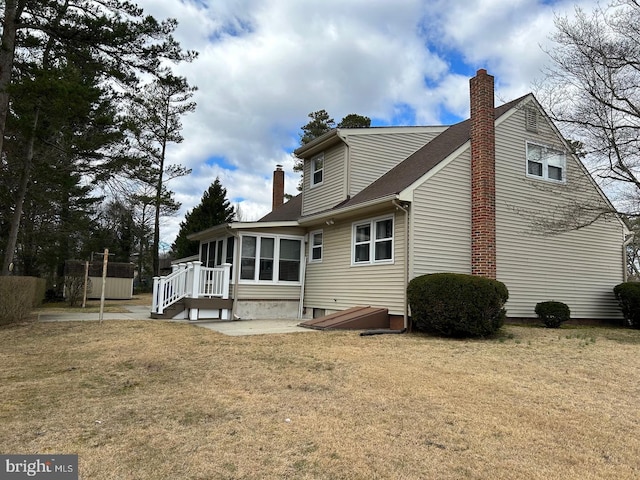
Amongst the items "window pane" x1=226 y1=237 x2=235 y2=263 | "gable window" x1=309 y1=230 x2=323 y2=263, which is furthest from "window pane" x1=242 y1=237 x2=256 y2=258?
"gable window" x1=309 y1=230 x2=323 y2=263

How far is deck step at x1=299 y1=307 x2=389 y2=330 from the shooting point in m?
10.4

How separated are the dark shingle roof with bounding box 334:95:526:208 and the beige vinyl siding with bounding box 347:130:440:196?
0.84ft

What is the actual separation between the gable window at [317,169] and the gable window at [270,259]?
222cm

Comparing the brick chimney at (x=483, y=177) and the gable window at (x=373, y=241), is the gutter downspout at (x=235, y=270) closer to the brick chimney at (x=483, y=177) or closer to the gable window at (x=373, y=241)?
the gable window at (x=373, y=241)

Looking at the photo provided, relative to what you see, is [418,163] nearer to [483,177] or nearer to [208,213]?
[483,177]

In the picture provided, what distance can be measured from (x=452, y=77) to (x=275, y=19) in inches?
229

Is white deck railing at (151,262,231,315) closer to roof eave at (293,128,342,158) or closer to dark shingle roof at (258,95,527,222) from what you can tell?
dark shingle roof at (258,95,527,222)

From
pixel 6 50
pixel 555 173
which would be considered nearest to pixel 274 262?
pixel 555 173

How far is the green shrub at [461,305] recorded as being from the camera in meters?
8.95

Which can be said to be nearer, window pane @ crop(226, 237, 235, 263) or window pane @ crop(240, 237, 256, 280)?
window pane @ crop(240, 237, 256, 280)

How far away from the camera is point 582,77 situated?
13.0 meters

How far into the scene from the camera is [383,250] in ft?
37.6

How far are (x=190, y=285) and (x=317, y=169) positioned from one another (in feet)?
18.9

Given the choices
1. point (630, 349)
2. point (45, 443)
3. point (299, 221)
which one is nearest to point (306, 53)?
point (299, 221)
